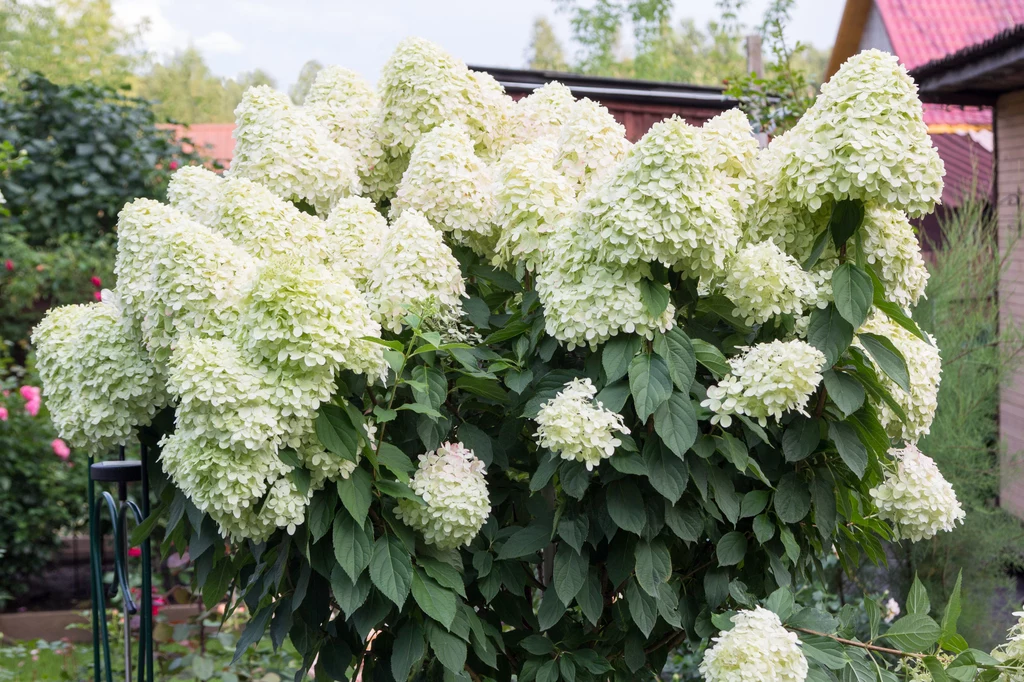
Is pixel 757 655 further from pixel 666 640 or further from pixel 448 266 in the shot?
pixel 448 266

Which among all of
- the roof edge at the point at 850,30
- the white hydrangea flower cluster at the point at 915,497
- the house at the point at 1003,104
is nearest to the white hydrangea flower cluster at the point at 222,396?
the white hydrangea flower cluster at the point at 915,497

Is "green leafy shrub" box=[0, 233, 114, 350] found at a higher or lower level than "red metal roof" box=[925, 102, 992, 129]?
lower

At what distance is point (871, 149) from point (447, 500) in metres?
0.97

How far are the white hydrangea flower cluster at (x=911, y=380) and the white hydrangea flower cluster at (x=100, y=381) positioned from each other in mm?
1479

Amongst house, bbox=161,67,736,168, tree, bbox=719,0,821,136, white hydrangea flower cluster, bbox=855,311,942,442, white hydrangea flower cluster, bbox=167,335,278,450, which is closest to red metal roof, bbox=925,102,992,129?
house, bbox=161,67,736,168

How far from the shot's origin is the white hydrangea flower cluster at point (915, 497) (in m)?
1.79

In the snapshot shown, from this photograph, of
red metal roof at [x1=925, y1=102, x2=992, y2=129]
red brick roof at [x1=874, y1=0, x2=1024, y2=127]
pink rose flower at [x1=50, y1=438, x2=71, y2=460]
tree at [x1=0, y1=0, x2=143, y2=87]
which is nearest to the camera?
pink rose flower at [x1=50, y1=438, x2=71, y2=460]

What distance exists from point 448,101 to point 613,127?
1.41 feet

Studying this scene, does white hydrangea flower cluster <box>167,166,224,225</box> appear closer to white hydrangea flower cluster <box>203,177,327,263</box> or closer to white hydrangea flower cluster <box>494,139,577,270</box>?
white hydrangea flower cluster <box>203,177,327,263</box>

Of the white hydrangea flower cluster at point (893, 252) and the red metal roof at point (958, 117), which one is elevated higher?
the red metal roof at point (958, 117)

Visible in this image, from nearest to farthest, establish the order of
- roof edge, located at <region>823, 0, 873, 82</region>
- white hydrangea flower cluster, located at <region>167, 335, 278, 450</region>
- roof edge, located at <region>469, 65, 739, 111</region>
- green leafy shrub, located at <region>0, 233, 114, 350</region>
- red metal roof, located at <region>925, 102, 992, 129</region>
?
1. white hydrangea flower cluster, located at <region>167, 335, 278, 450</region>
2. green leafy shrub, located at <region>0, 233, 114, 350</region>
3. roof edge, located at <region>469, 65, 739, 111</region>
4. red metal roof, located at <region>925, 102, 992, 129</region>
5. roof edge, located at <region>823, 0, 873, 82</region>

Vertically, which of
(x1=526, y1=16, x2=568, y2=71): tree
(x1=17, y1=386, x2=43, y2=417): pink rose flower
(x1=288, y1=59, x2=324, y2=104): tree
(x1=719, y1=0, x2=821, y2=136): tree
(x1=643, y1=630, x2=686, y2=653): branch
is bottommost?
(x1=17, y1=386, x2=43, y2=417): pink rose flower

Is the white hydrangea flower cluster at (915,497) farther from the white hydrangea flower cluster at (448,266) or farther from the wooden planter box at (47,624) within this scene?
the wooden planter box at (47,624)

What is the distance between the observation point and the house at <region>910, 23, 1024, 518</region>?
534 centimetres
